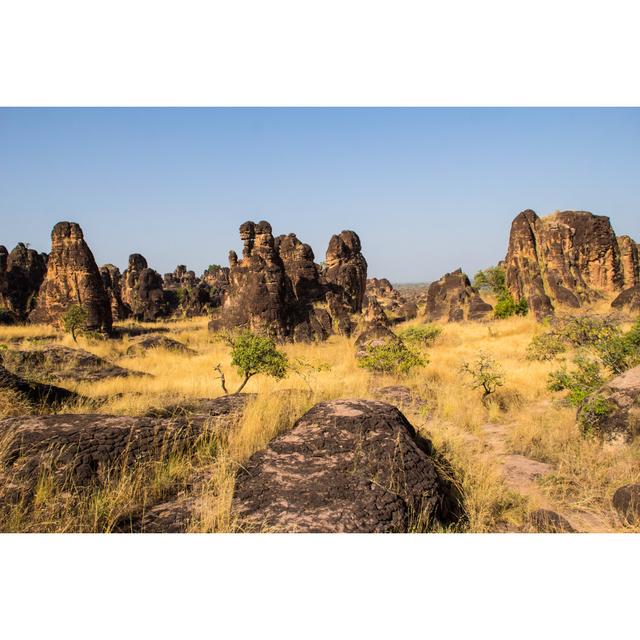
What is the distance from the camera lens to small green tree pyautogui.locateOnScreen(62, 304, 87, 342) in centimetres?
2264

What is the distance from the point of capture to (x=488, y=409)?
916cm

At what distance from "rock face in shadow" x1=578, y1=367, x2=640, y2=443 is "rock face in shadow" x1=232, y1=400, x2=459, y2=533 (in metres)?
3.25

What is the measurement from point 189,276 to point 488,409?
79.0m

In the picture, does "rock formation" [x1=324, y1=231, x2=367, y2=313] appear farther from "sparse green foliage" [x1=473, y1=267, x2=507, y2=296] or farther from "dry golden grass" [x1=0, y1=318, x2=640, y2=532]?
"dry golden grass" [x1=0, y1=318, x2=640, y2=532]

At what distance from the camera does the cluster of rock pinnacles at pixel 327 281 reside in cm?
2352

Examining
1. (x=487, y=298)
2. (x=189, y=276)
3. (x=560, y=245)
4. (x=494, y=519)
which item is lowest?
(x=494, y=519)

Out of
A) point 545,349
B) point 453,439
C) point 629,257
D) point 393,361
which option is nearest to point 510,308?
point 629,257

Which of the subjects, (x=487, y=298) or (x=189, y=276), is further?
(x=189, y=276)

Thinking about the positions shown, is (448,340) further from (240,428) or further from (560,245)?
(240,428)

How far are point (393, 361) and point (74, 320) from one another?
18108 millimetres

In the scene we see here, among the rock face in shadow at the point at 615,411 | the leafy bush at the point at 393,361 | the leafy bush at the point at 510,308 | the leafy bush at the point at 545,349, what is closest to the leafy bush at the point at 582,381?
the rock face in shadow at the point at 615,411

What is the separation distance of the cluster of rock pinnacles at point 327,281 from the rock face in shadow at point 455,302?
0.08 meters

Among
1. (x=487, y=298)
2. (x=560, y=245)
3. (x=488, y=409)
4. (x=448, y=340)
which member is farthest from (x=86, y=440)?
(x=487, y=298)

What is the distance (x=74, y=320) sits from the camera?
22.7m
